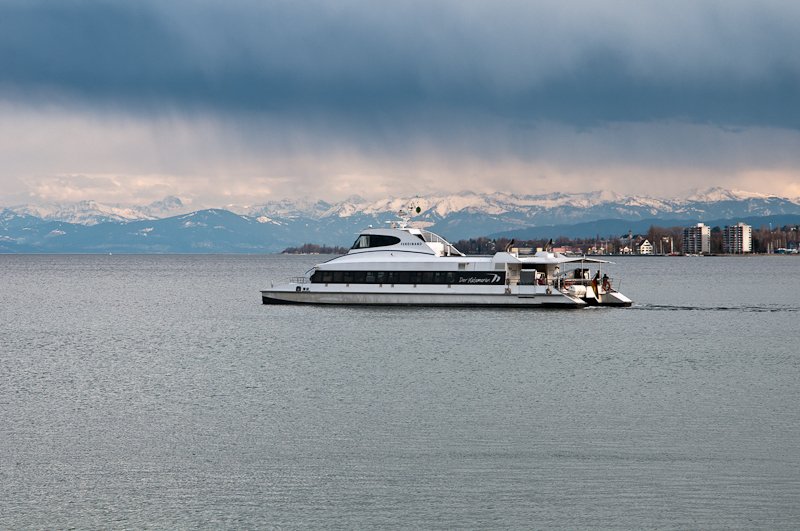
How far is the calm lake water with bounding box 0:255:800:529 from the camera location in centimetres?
2206

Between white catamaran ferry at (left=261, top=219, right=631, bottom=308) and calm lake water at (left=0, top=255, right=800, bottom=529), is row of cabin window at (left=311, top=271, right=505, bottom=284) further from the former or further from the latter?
calm lake water at (left=0, top=255, right=800, bottom=529)

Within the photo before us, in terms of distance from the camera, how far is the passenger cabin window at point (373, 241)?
76250 millimetres

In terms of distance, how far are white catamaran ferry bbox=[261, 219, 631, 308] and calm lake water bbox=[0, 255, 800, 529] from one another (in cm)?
1165

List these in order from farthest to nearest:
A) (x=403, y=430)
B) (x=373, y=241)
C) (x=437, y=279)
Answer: (x=373, y=241) → (x=437, y=279) → (x=403, y=430)

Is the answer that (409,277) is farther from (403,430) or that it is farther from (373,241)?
(403,430)

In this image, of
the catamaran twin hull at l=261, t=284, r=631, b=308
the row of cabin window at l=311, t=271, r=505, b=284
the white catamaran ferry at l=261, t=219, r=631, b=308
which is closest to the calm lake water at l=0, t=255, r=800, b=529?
the catamaran twin hull at l=261, t=284, r=631, b=308

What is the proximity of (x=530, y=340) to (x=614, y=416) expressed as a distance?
78.9 feet

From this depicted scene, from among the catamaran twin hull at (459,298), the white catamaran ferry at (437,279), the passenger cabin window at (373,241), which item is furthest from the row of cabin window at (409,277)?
the passenger cabin window at (373,241)

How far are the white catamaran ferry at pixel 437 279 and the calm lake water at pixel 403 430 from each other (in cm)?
1165

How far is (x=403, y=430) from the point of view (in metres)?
30.4

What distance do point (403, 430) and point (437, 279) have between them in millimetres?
44260

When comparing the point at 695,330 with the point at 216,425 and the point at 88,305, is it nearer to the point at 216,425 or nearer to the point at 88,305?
the point at 216,425

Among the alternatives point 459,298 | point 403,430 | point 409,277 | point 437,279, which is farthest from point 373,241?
point 403,430

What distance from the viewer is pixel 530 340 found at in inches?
2229
